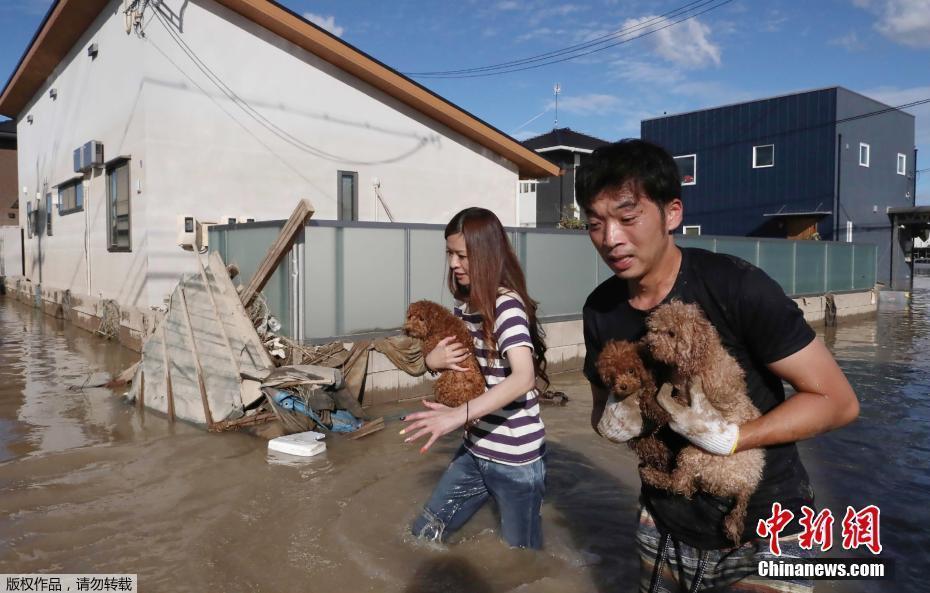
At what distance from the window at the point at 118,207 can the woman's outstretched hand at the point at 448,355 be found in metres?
9.72

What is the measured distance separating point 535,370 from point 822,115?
24.8m

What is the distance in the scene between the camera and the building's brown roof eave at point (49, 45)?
1248cm

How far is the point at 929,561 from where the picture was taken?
4.12m

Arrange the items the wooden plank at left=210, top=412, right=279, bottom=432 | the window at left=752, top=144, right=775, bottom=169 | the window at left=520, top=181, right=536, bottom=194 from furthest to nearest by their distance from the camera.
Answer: the window at left=520, top=181, right=536, bottom=194 < the window at left=752, top=144, right=775, bottom=169 < the wooden plank at left=210, top=412, right=279, bottom=432

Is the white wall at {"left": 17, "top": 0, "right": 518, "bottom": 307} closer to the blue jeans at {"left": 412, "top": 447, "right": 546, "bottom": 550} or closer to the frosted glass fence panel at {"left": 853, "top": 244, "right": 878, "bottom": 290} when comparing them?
the blue jeans at {"left": 412, "top": 447, "right": 546, "bottom": 550}

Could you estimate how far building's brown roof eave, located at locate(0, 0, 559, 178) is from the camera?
11.2 m

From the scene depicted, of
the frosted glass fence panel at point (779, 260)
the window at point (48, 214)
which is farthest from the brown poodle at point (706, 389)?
the window at point (48, 214)

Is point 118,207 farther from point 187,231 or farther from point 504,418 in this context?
point 504,418

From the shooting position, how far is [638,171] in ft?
6.18

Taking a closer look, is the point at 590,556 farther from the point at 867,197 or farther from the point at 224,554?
the point at 867,197

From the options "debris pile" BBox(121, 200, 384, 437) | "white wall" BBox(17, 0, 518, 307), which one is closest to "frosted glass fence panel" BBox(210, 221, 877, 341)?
"debris pile" BBox(121, 200, 384, 437)

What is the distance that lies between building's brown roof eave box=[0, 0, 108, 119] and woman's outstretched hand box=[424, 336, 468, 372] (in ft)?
40.5

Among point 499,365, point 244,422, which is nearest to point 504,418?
point 499,365

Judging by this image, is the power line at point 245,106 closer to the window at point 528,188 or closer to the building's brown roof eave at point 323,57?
the building's brown roof eave at point 323,57
